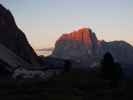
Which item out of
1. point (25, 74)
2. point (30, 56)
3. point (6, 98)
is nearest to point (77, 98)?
point (6, 98)

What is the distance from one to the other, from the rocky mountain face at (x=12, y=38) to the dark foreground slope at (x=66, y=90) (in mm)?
79264

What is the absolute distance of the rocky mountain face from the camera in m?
138

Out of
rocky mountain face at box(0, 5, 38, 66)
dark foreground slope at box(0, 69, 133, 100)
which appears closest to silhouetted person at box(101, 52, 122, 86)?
dark foreground slope at box(0, 69, 133, 100)

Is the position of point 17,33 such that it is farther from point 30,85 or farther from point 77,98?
point 77,98

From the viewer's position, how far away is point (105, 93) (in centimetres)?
4219

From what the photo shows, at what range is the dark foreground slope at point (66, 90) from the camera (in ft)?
126

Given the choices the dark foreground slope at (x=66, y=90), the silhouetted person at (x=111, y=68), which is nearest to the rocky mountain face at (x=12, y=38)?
the dark foreground slope at (x=66, y=90)

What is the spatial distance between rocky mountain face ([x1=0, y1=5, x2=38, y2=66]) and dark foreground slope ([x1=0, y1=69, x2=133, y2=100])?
79.3 m

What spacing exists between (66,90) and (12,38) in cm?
10372

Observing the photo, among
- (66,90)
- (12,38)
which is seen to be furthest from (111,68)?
(12,38)

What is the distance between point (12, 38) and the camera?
472ft

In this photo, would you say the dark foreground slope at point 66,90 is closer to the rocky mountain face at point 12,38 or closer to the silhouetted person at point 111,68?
the silhouetted person at point 111,68

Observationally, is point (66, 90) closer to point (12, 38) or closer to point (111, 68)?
point (111, 68)

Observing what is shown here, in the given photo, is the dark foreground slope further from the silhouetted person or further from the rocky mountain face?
the rocky mountain face
